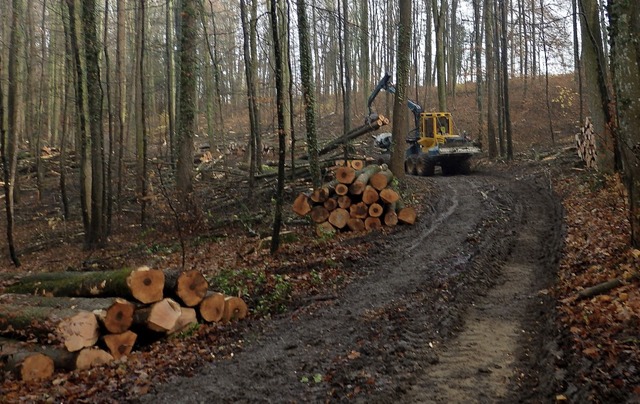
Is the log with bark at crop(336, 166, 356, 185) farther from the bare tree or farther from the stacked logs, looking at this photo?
the stacked logs

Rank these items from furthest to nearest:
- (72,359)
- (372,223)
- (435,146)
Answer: (435,146)
(372,223)
(72,359)

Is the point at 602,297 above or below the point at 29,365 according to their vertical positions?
above

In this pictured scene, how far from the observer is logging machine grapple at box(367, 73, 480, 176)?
73.2 ft

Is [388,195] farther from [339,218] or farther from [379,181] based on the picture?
[339,218]

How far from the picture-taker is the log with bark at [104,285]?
6969mm

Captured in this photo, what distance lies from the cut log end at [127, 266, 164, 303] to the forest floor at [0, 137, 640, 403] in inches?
25.7

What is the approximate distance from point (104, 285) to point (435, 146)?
57.3 ft

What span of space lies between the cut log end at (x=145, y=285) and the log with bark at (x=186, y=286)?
0.81ft

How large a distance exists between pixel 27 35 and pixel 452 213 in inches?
869

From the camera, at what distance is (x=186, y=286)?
7336 millimetres

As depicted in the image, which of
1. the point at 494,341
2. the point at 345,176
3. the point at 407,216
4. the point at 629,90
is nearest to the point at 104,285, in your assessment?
the point at 494,341

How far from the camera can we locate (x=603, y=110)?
13773 mm

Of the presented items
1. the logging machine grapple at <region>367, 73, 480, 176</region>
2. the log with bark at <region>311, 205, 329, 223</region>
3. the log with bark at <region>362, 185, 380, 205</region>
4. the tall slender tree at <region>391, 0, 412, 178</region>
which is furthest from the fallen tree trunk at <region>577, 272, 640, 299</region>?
the logging machine grapple at <region>367, 73, 480, 176</region>

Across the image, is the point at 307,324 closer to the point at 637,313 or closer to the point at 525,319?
the point at 525,319
